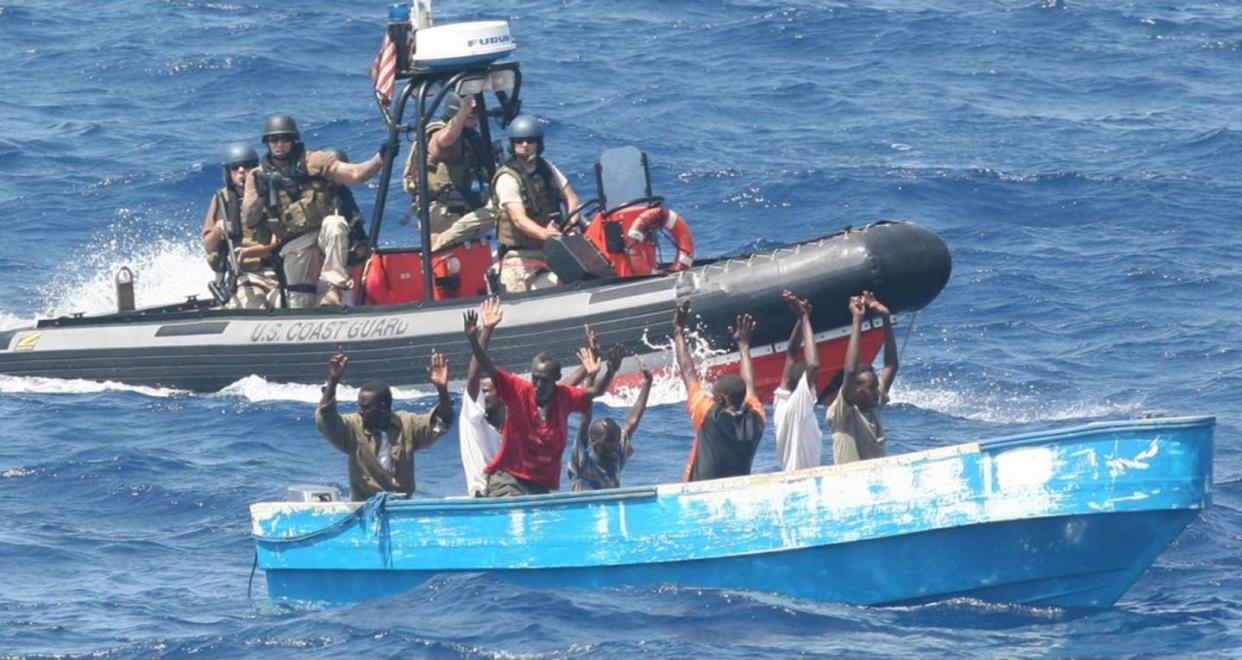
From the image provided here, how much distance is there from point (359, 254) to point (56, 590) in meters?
6.11

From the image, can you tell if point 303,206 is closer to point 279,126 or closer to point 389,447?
point 279,126

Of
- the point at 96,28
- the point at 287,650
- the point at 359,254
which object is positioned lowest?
the point at 287,650

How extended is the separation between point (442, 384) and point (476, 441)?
62cm

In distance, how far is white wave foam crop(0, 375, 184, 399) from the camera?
19.2m

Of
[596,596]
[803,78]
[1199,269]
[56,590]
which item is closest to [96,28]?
[803,78]

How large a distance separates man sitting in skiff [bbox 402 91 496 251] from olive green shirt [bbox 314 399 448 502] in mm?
5919

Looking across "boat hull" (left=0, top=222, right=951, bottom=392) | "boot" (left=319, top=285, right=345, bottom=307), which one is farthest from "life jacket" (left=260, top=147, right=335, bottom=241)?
"boat hull" (left=0, top=222, right=951, bottom=392)

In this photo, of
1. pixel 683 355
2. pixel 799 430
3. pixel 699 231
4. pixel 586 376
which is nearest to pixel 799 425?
pixel 799 430

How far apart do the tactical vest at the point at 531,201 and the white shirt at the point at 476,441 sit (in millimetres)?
5422

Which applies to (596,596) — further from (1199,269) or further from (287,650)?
(1199,269)

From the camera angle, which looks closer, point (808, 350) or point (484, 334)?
point (484, 334)

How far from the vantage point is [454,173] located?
62.1 ft

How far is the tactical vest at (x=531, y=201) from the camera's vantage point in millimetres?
18188

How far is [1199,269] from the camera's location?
21375 millimetres
